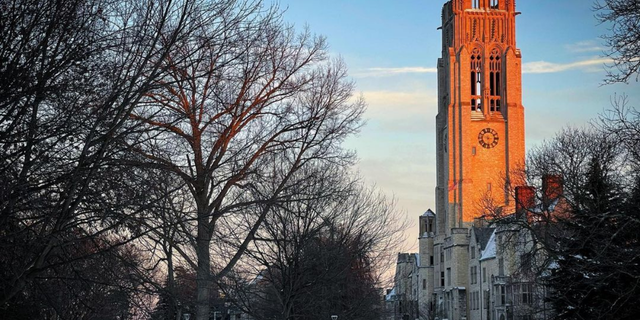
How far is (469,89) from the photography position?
104562 mm

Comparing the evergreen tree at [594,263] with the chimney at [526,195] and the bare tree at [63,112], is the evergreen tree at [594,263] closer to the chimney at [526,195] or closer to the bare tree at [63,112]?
the chimney at [526,195]

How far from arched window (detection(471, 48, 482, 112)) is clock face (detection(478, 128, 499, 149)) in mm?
3119

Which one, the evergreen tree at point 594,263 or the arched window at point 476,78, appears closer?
the evergreen tree at point 594,263

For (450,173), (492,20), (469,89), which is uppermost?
(492,20)

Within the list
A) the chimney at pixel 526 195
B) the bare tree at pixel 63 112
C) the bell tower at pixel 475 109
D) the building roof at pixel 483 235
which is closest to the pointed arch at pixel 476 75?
the bell tower at pixel 475 109

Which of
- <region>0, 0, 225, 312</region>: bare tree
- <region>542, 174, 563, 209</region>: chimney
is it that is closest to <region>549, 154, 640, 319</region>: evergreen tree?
<region>542, 174, 563, 209</region>: chimney

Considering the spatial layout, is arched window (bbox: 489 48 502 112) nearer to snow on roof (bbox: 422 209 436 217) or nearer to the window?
snow on roof (bbox: 422 209 436 217)

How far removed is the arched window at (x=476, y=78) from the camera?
105562 mm

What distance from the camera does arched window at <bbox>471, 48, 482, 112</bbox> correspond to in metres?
106

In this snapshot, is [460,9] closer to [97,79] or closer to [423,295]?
[423,295]

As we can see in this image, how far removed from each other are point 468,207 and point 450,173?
464 centimetres

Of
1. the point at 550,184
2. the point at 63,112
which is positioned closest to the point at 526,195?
the point at 550,184

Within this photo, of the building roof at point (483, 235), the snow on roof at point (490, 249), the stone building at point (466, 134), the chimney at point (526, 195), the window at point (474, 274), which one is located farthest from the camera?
the stone building at point (466, 134)

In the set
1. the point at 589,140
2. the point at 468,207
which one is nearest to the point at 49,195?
the point at 589,140
